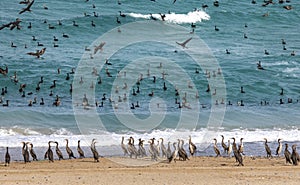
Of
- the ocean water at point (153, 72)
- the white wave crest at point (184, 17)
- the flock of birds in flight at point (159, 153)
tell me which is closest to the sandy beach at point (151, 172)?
the flock of birds in flight at point (159, 153)

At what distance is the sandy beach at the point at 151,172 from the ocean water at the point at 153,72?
8.65 feet

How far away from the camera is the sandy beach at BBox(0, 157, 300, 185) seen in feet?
74.6

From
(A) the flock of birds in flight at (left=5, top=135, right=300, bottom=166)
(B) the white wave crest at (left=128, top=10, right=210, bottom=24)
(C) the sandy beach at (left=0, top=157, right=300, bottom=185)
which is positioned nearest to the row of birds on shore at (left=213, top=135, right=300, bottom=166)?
(A) the flock of birds in flight at (left=5, top=135, right=300, bottom=166)

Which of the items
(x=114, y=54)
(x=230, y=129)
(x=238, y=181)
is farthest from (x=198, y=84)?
(x=238, y=181)

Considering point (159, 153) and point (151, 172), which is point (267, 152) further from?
point (151, 172)

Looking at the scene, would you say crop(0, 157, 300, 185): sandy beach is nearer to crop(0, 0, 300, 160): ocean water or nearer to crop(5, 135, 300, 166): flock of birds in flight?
crop(5, 135, 300, 166): flock of birds in flight

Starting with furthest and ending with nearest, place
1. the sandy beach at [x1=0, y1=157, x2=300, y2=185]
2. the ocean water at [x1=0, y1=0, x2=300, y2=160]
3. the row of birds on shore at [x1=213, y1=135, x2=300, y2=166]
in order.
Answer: the ocean water at [x1=0, y1=0, x2=300, y2=160] → the row of birds on shore at [x1=213, y1=135, x2=300, y2=166] → the sandy beach at [x1=0, y1=157, x2=300, y2=185]

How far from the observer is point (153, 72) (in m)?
49.3

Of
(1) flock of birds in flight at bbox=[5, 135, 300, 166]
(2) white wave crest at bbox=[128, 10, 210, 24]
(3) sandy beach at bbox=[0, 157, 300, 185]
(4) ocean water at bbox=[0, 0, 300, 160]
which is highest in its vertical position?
(2) white wave crest at bbox=[128, 10, 210, 24]

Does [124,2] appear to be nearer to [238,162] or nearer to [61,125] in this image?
[61,125]

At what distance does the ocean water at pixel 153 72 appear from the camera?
3397 cm

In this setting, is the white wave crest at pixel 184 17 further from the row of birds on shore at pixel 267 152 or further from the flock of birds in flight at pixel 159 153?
the flock of birds in flight at pixel 159 153

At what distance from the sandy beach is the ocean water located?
104 inches

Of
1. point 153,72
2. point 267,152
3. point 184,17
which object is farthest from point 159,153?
point 184,17
